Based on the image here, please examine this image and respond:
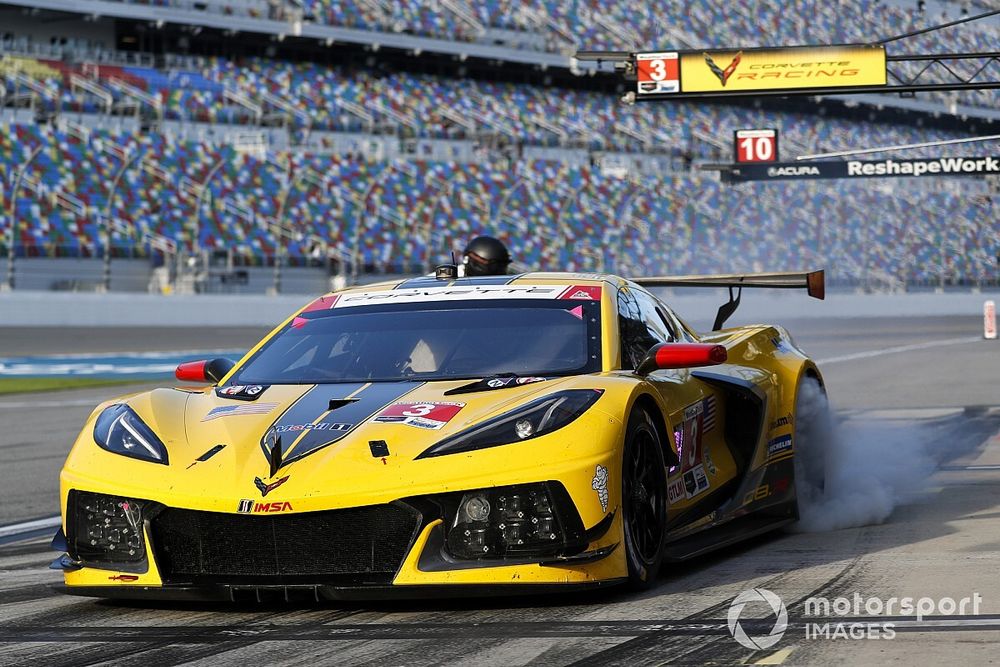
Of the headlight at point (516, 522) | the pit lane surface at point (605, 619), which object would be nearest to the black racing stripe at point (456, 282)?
the pit lane surface at point (605, 619)

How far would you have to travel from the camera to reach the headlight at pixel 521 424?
13.4 ft

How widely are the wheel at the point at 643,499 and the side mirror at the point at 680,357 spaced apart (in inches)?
9.5

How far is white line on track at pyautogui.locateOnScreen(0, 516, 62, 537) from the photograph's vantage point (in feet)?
20.9

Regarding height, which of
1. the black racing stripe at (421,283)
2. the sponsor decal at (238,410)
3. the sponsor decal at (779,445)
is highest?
the black racing stripe at (421,283)

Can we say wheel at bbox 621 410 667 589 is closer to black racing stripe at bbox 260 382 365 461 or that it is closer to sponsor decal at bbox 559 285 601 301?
sponsor decal at bbox 559 285 601 301

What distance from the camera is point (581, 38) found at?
5256 centimetres

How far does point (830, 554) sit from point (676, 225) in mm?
38836

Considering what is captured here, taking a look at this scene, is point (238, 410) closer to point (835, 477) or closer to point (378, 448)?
point (378, 448)

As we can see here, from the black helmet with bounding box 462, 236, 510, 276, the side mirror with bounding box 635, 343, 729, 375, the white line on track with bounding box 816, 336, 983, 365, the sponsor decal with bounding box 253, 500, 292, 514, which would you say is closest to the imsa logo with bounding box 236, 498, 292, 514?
the sponsor decal with bounding box 253, 500, 292, 514

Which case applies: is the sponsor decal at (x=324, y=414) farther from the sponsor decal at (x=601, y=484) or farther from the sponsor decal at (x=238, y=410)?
the sponsor decal at (x=601, y=484)

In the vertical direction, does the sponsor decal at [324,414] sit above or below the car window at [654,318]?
below

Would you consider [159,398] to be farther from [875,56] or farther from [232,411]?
[875,56]

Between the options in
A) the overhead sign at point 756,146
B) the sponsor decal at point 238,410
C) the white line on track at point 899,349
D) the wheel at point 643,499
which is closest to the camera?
the wheel at point 643,499

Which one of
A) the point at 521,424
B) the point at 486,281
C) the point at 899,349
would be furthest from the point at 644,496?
the point at 899,349
